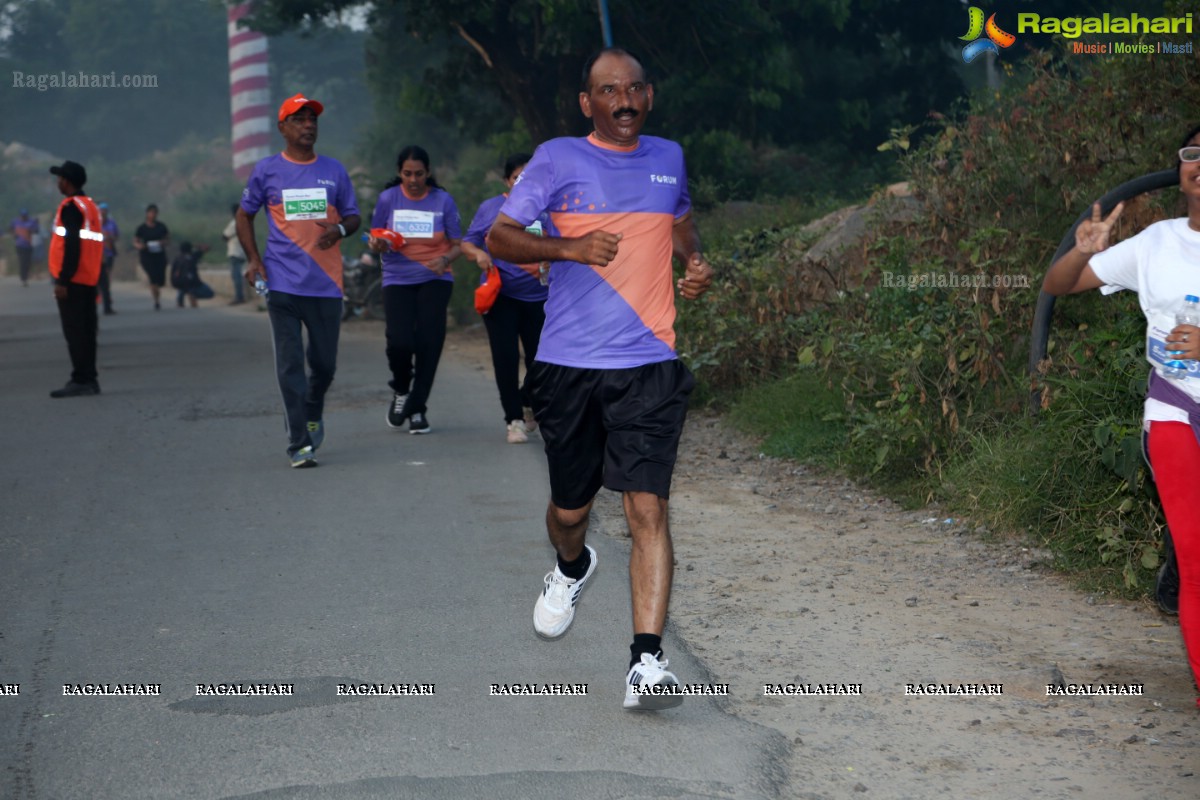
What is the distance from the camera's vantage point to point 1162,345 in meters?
4.57

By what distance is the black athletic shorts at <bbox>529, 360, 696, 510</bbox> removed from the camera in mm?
5000

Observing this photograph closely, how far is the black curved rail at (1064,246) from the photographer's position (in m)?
6.62

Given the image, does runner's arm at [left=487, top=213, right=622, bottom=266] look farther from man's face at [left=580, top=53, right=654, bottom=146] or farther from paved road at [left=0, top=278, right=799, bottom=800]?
paved road at [left=0, top=278, right=799, bottom=800]

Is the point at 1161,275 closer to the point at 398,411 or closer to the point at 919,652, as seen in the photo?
the point at 919,652

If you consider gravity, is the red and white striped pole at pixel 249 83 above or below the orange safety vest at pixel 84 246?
above

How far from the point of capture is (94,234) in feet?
45.2

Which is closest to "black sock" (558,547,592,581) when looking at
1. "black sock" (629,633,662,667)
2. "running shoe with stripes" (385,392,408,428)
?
"black sock" (629,633,662,667)

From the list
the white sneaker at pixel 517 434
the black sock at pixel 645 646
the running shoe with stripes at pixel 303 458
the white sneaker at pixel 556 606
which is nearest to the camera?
the black sock at pixel 645 646

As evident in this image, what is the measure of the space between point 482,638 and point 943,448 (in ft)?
11.5

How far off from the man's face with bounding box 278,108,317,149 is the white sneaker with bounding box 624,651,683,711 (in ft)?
17.5

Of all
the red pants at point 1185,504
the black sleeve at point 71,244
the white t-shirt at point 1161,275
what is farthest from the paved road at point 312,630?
the black sleeve at point 71,244

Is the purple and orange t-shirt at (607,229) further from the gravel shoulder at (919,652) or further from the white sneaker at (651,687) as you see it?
the gravel shoulder at (919,652)

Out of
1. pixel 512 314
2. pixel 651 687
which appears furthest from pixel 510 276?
pixel 651 687

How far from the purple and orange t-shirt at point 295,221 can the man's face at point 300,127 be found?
210 mm
